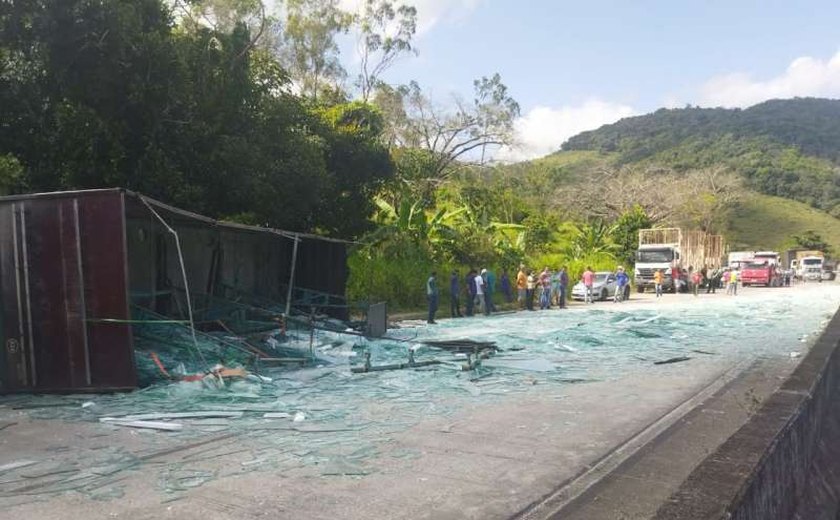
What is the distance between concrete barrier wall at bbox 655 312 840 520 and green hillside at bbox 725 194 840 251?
272 ft

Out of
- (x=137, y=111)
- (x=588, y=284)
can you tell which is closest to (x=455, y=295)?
(x=588, y=284)

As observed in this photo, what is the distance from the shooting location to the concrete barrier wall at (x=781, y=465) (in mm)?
3467

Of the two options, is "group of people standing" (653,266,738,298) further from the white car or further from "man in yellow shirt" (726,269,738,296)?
the white car

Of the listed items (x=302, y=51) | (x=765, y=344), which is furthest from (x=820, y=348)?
(x=302, y=51)

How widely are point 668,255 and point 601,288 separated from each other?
7875 millimetres

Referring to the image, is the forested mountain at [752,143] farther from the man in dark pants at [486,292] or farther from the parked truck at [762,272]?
the man in dark pants at [486,292]

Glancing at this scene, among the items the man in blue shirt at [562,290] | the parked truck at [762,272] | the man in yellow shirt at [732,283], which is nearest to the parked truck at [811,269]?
the parked truck at [762,272]

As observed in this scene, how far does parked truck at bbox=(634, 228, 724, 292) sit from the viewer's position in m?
38.6

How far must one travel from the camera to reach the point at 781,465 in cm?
478

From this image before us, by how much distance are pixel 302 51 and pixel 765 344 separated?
26.9m

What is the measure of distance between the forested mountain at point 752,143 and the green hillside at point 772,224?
4837 mm

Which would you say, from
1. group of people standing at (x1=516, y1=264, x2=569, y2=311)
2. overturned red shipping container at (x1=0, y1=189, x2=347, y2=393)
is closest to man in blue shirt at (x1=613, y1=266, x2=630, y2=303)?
group of people standing at (x1=516, y1=264, x2=569, y2=311)

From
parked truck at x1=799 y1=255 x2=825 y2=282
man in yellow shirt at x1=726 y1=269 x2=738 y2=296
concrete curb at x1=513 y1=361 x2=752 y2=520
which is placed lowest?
parked truck at x1=799 y1=255 x2=825 y2=282

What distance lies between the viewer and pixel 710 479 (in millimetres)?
3713
